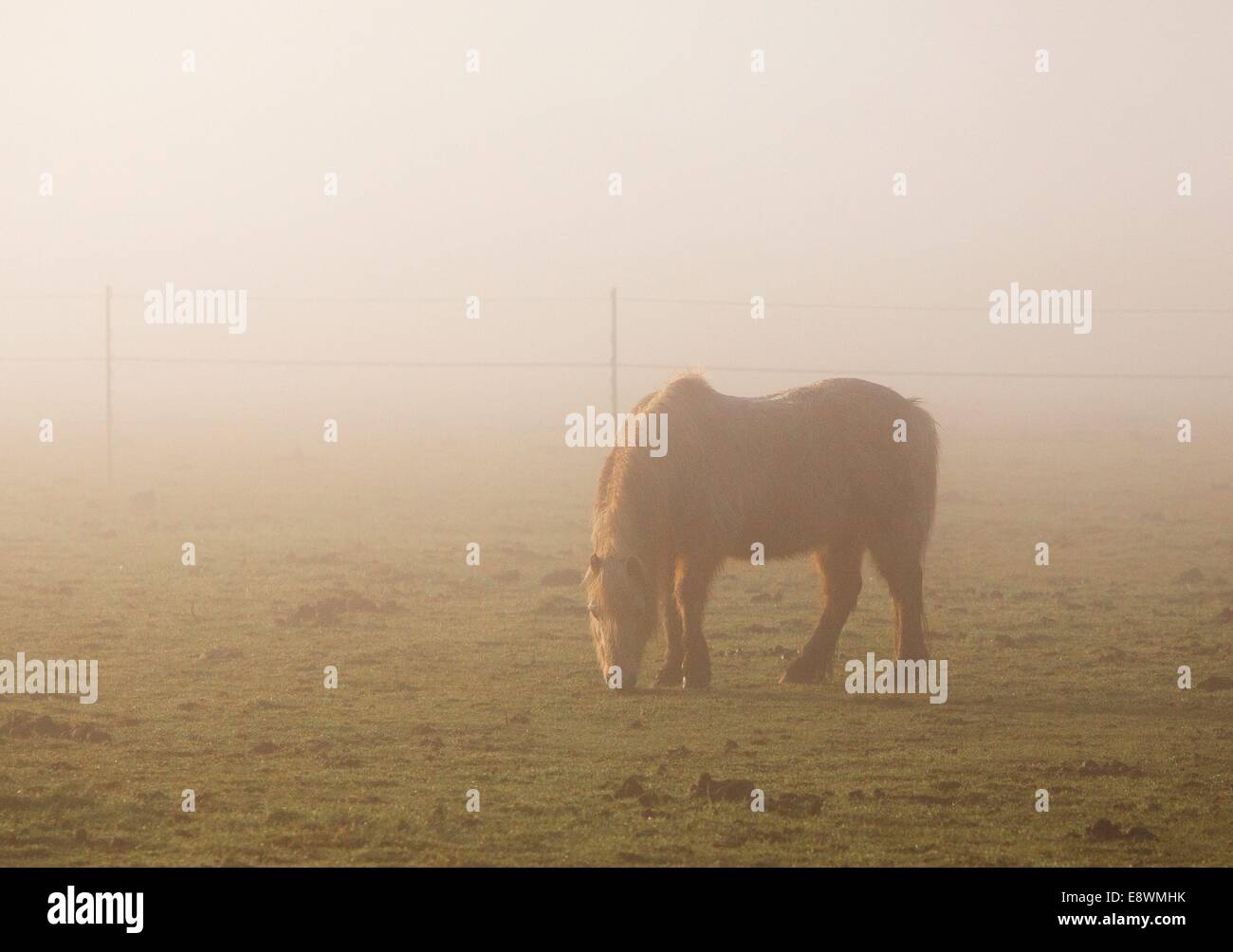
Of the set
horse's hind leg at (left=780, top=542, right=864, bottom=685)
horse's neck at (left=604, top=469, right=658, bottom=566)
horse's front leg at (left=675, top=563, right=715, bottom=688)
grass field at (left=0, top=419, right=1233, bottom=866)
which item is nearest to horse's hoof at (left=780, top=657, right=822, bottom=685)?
horse's hind leg at (left=780, top=542, right=864, bottom=685)

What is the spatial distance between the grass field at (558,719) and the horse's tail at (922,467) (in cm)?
116

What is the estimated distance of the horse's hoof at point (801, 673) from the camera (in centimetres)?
1126

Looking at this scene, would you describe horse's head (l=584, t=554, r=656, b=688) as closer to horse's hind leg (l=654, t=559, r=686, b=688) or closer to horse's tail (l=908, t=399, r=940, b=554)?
horse's hind leg (l=654, t=559, r=686, b=688)

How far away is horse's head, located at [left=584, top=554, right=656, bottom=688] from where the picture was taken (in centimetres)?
1029

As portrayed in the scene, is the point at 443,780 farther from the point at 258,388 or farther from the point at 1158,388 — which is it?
the point at 258,388

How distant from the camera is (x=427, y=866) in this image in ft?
22.0

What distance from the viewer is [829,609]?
38.0ft

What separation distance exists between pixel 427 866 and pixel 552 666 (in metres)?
5.06

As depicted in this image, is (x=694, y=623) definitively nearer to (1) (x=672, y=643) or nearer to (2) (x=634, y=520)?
(1) (x=672, y=643)

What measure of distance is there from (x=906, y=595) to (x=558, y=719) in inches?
124

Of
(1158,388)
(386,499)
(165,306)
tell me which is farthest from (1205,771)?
(1158,388)

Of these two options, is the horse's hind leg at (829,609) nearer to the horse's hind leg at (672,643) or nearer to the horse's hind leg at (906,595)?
the horse's hind leg at (906,595)

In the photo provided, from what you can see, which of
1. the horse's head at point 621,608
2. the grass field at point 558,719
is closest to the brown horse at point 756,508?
the horse's head at point 621,608

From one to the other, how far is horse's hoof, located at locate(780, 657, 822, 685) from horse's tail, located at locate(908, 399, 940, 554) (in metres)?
1.34
